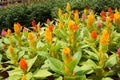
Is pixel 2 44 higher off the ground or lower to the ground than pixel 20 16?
higher

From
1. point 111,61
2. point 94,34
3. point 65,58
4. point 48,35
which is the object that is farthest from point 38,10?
point 65,58

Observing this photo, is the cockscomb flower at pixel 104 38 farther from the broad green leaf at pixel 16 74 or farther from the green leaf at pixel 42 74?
the broad green leaf at pixel 16 74

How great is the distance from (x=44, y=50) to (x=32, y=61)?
0.22 metres

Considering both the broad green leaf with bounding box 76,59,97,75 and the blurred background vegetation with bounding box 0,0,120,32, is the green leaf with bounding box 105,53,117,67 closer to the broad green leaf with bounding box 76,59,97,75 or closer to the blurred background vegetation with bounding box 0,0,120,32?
the broad green leaf with bounding box 76,59,97,75

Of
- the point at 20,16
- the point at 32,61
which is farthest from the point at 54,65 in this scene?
the point at 20,16

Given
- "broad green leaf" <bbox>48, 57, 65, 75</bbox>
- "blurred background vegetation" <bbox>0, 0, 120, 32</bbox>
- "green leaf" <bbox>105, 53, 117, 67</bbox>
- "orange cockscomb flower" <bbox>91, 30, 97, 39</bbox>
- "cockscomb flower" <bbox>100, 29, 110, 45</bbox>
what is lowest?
"blurred background vegetation" <bbox>0, 0, 120, 32</bbox>

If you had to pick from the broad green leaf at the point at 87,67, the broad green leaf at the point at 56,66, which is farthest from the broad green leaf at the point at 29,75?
the broad green leaf at the point at 87,67

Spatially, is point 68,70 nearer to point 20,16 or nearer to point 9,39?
point 9,39

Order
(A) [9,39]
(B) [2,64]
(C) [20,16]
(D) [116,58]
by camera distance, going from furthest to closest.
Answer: (C) [20,16] → (A) [9,39] → (B) [2,64] → (D) [116,58]

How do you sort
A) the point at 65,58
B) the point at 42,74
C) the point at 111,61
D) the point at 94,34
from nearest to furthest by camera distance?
1. the point at 65,58
2. the point at 42,74
3. the point at 111,61
4. the point at 94,34

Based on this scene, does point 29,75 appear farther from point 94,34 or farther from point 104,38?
point 94,34

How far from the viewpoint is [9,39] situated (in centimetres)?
338

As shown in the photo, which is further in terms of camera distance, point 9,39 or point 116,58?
point 9,39

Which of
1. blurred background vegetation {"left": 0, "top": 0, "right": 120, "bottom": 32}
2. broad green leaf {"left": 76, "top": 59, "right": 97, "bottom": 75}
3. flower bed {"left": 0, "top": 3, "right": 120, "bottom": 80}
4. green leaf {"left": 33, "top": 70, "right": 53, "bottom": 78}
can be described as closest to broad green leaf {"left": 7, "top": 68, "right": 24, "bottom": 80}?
flower bed {"left": 0, "top": 3, "right": 120, "bottom": 80}
